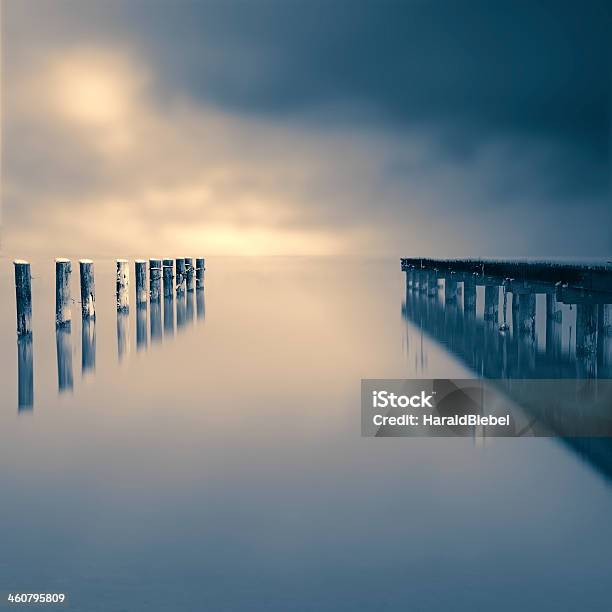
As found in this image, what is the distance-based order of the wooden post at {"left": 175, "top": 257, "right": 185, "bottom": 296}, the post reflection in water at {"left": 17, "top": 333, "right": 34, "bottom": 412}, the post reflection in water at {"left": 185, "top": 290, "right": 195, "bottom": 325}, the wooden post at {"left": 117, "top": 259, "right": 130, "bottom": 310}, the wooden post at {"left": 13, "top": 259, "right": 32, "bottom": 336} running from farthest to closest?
the wooden post at {"left": 175, "top": 257, "right": 185, "bottom": 296} → the post reflection in water at {"left": 185, "top": 290, "right": 195, "bottom": 325} → the wooden post at {"left": 117, "top": 259, "right": 130, "bottom": 310} → the wooden post at {"left": 13, "top": 259, "right": 32, "bottom": 336} → the post reflection in water at {"left": 17, "top": 333, "right": 34, "bottom": 412}

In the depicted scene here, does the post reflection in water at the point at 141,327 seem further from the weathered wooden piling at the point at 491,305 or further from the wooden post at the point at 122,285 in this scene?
the weathered wooden piling at the point at 491,305

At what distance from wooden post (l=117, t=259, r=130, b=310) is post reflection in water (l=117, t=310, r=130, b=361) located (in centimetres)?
23

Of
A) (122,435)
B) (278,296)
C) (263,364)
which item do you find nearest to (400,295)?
(278,296)

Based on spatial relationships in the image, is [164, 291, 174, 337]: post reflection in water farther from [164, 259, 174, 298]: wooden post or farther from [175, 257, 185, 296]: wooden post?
[175, 257, 185, 296]: wooden post

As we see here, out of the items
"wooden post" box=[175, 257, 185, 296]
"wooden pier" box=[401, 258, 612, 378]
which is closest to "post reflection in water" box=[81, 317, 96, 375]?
"wooden pier" box=[401, 258, 612, 378]

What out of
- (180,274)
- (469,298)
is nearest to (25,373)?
(469,298)

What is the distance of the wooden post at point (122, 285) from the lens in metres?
17.6

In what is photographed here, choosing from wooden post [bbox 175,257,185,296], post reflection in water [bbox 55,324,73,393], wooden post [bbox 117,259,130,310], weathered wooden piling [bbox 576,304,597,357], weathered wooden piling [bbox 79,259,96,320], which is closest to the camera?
post reflection in water [bbox 55,324,73,393]

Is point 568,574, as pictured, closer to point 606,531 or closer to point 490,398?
point 606,531

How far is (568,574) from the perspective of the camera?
394cm

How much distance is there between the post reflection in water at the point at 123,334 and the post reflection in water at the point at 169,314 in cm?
97

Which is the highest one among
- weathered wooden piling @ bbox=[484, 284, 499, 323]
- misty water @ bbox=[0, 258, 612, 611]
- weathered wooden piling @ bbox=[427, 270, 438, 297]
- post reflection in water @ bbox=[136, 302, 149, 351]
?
weathered wooden piling @ bbox=[427, 270, 438, 297]

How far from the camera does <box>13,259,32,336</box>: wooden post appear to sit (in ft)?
40.4

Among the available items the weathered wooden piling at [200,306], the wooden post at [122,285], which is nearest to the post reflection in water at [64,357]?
the wooden post at [122,285]
